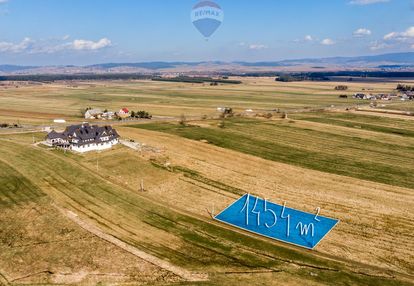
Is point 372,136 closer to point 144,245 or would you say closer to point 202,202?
point 202,202

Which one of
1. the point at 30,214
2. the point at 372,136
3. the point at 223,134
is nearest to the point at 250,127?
the point at 223,134

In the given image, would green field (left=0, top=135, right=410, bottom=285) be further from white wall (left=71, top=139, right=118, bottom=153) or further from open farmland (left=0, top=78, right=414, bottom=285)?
white wall (left=71, top=139, right=118, bottom=153)

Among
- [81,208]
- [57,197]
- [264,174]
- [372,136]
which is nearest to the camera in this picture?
[81,208]

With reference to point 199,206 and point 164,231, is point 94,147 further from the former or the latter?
point 164,231
